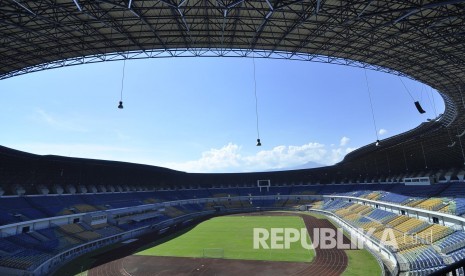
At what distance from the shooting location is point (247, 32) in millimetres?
26281

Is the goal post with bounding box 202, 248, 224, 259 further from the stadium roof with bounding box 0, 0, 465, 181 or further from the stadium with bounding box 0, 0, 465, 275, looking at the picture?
the stadium roof with bounding box 0, 0, 465, 181

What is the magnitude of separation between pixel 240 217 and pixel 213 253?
32575 mm

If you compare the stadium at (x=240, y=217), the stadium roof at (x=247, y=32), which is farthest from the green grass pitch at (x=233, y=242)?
the stadium roof at (x=247, y=32)

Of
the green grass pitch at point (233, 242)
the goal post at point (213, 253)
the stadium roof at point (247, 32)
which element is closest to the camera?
the stadium roof at point (247, 32)

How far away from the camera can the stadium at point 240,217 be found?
2220cm

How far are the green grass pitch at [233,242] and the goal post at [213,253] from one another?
432 millimetres

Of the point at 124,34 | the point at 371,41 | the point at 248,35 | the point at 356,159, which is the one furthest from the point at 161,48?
the point at 356,159

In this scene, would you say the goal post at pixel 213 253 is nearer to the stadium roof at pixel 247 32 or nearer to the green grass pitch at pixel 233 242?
the green grass pitch at pixel 233 242

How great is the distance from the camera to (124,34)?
2503cm

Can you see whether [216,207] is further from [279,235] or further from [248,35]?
[248,35]

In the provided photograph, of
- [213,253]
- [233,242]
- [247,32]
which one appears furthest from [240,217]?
[247,32]

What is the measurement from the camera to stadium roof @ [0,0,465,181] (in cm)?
2069

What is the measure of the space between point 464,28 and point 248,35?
18.1 meters

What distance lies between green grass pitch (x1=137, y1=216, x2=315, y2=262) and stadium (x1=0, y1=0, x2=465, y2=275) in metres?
0.30
